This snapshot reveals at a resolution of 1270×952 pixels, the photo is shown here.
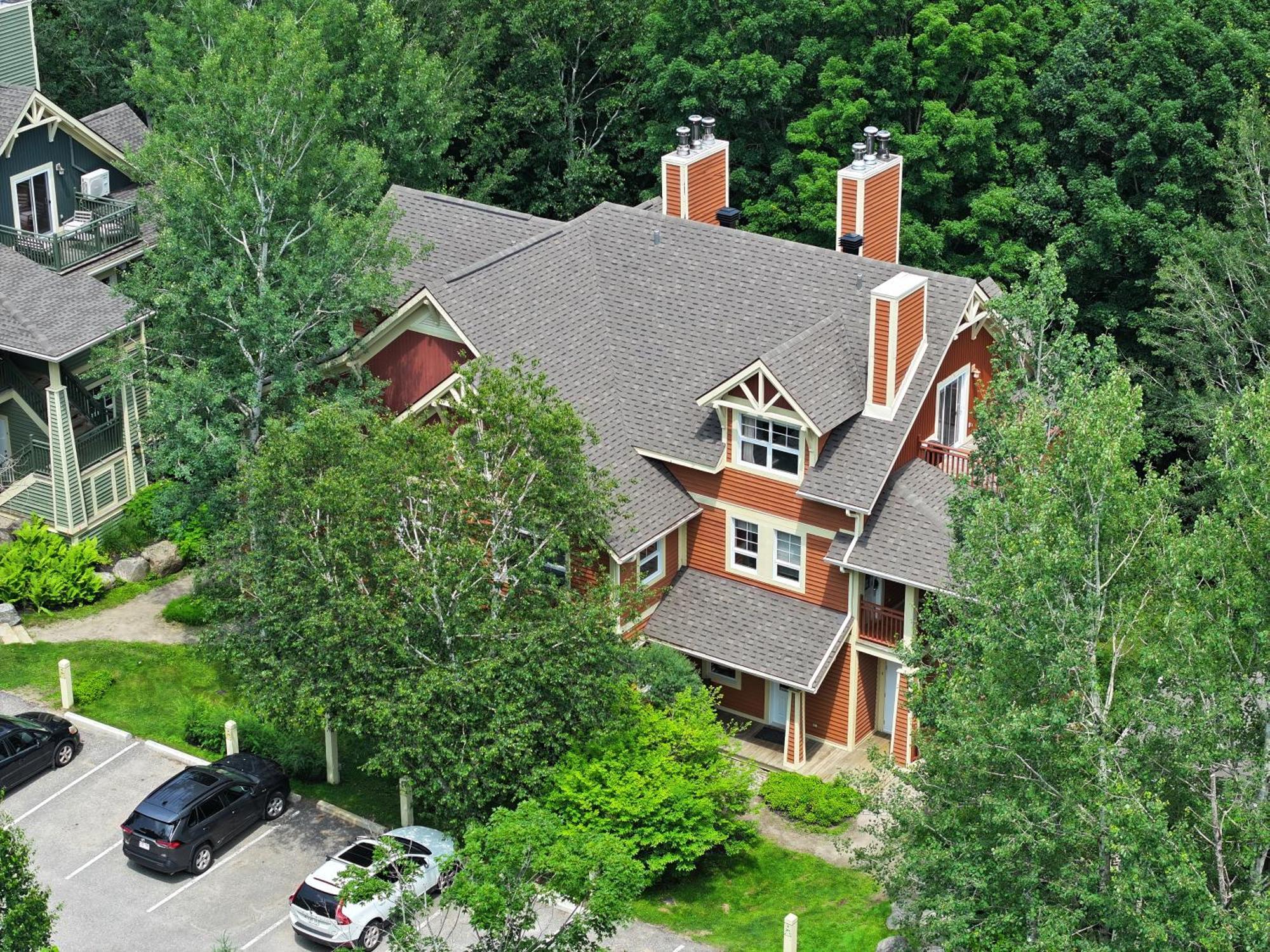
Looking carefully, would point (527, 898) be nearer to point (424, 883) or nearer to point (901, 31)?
point (424, 883)

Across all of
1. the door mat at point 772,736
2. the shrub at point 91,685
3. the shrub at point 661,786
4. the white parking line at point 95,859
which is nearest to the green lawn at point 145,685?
the shrub at point 91,685


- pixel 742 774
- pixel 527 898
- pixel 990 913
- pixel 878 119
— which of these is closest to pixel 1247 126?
pixel 878 119

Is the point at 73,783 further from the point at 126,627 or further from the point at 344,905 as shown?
the point at 344,905

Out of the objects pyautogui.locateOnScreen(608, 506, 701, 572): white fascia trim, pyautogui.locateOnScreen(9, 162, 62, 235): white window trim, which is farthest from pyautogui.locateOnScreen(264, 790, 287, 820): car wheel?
pyautogui.locateOnScreen(9, 162, 62, 235): white window trim

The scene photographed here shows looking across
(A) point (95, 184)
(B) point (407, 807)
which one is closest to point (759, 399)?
(B) point (407, 807)

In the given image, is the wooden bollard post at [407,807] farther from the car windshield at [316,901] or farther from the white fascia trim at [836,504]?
the white fascia trim at [836,504]

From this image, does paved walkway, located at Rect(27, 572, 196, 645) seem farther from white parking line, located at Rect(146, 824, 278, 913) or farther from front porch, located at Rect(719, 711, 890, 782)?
front porch, located at Rect(719, 711, 890, 782)

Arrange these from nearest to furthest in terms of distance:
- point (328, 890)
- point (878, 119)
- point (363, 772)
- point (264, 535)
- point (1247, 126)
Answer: point (328, 890), point (264, 535), point (363, 772), point (1247, 126), point (878, 119)
